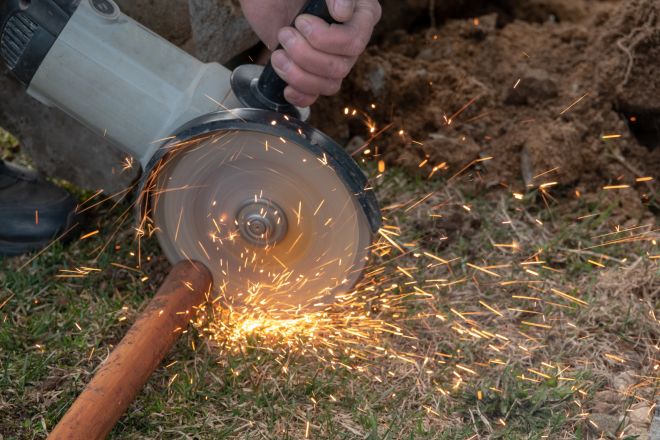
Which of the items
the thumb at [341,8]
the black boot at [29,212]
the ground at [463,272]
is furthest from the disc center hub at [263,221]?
the black boot at [29,212]

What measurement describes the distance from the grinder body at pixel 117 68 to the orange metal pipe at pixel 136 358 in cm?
36

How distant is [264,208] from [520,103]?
1389 mm

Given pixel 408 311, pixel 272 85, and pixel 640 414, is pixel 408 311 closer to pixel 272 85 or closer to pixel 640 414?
pixel 640 414

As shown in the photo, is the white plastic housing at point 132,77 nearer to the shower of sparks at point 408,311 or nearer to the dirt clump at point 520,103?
the shower of sparks at point 408,311

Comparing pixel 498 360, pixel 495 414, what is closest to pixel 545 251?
pixel 498 360

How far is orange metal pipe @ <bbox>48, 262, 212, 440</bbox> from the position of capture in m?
1.98

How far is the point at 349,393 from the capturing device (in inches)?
92.5

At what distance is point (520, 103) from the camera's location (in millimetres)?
3395

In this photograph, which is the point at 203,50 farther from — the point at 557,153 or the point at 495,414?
the point at 495,414

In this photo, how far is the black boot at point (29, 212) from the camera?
Answer: 2.87 meters

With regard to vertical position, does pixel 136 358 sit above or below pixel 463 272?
above

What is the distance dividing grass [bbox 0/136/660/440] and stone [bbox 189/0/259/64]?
64 cm

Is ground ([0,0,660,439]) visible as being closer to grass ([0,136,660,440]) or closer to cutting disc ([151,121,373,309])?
grass ([0,136,660,440])

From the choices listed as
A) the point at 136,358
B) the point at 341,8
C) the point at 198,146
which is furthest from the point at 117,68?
the point at 136,358
